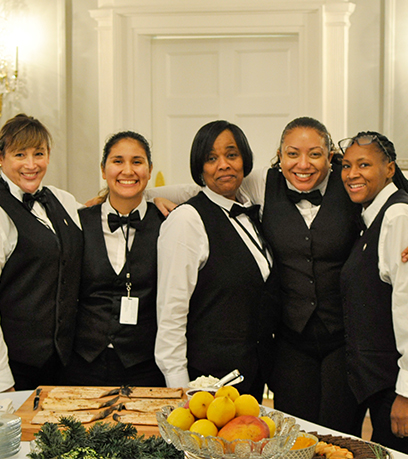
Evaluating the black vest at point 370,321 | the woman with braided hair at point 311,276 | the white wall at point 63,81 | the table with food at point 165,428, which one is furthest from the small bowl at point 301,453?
the white wall at point 63,81

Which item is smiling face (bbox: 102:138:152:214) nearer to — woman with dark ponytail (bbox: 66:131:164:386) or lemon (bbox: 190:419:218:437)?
woman with dark ponytail (bbox: 66:131:164:386)

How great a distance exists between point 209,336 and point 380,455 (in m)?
0.96

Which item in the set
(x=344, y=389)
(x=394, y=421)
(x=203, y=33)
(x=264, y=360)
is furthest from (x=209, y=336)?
(x=203, y=33)

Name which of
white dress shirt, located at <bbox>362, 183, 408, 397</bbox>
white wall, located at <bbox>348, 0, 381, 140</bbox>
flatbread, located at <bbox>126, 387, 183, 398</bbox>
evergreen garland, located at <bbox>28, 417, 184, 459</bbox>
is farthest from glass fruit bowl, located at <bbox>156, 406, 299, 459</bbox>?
white wall, located at <bbox>348, 0, 381, 140</bbox>

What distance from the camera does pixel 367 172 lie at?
2.17 meters

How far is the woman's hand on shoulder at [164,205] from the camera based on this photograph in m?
2.49

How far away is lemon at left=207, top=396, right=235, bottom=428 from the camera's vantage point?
1.17 m

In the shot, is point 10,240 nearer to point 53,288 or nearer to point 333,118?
point 53,288

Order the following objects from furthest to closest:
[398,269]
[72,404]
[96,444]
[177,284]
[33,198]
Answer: [33,198] → [177,284] → [398,269] → [72,404] → [96,444]

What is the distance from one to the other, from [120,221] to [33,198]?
1.19 feet

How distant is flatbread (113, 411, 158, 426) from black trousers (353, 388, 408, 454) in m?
0.91

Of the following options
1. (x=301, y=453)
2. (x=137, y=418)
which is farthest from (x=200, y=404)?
(x=137, y=418)

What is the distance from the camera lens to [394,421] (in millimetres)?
2004

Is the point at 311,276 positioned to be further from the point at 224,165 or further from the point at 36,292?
the point at 36,292
